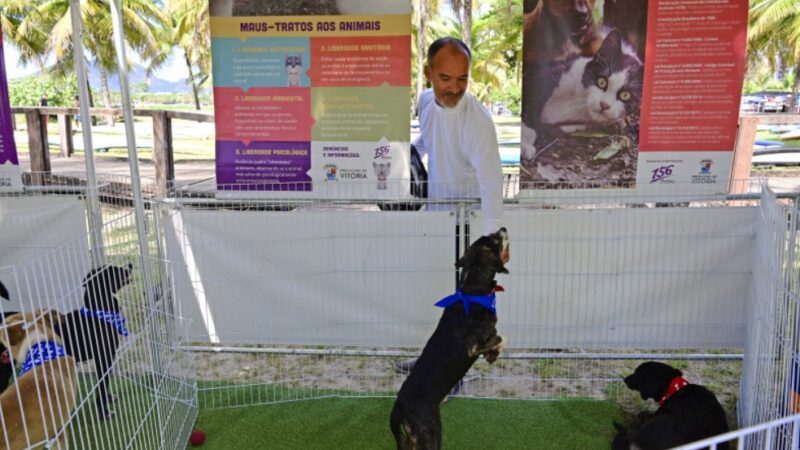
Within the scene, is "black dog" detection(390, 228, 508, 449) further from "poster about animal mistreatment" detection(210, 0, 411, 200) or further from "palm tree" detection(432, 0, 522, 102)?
"palm tree" detection(432, 0, 522, 102)

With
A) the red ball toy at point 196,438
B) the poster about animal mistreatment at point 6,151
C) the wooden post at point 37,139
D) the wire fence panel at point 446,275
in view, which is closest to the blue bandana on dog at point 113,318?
the red ball toy at point 196,438

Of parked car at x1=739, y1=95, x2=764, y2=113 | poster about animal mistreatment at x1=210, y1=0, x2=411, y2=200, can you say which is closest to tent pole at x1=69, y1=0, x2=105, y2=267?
poster about animal mistreatment at x1=210, y1=0, x2=411, y2=200

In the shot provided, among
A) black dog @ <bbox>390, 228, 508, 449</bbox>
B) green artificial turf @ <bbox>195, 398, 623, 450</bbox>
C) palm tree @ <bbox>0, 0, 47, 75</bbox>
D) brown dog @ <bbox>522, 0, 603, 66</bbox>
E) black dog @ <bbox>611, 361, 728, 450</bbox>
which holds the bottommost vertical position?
green artificial turf @ <bbox>195, 398, 623, 450</bbox>

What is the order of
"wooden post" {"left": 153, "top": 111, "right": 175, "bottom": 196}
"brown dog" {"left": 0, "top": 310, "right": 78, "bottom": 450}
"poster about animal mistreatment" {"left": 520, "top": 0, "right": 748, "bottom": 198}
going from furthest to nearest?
"wooden post" {"left": 153, "top": 111, "right": 175, "bottom": 196}, "poster about animal mistreatment" {"left": 520, "top": 0, "right": 748, "bottom": 198}, "brown dog" {"left": 0, "top": 310, "right": 78, "bottom": 450}

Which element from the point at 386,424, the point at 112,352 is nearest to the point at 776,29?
the point at 386,424

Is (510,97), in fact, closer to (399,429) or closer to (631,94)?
(631,94)

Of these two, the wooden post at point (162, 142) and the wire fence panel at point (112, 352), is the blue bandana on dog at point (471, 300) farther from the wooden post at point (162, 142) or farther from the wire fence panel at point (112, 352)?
the wooden post at point (162, 142)

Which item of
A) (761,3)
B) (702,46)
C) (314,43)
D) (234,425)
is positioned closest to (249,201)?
(314,43)

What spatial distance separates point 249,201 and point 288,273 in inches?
24.1

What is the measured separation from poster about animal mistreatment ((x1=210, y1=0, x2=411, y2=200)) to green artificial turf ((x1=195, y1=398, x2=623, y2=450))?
1.62 meters

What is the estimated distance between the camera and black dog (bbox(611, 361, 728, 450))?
10.4 ft

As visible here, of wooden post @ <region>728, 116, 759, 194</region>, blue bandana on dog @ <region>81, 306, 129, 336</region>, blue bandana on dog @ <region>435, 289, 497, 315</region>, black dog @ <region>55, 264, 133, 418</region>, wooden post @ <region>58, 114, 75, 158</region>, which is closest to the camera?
black dog @ <region>55, 264, 133, 418</region>

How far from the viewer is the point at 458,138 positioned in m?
4.20

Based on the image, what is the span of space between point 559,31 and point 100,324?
3638 millimetres
